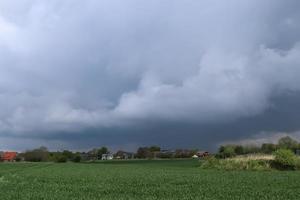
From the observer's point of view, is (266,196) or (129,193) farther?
(129,193)

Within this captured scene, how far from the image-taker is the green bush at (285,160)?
7251 cm

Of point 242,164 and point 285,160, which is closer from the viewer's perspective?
point 285,160

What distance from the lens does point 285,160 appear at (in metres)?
72.4

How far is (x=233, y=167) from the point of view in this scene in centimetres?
7356

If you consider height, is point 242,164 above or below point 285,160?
below

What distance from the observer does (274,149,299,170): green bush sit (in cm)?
7251

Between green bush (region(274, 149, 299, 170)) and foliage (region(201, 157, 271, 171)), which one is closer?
foliage (region(201, 157, 271, 171))

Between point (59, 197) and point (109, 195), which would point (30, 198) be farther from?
point (109, 195)

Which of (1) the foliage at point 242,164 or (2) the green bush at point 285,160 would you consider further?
(2) the green bush at point 285,160

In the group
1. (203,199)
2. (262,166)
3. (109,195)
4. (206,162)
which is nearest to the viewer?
(203,199)

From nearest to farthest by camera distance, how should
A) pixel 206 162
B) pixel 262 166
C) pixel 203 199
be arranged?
pixel 203 199 < pixel 262 166 < pixel 206 162

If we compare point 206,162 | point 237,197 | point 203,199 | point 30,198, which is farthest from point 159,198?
point 206,162

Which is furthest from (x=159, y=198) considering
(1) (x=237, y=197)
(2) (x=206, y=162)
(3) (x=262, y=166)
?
(2) (x=206, y=162)

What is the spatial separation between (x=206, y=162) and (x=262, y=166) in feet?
41.6
